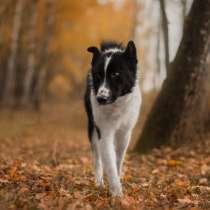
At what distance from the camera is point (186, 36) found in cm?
1259

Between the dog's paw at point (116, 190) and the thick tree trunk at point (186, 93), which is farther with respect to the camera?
the thick tree trunk at point (186, 93)

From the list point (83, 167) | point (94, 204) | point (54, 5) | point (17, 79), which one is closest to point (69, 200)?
point (94, 204)

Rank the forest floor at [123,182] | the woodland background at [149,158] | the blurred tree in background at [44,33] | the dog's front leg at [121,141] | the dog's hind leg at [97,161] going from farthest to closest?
the blurred tree in background at [44,33] → the dog's hind leg at [97,161] → the dog's front leg at [121,141] → the woodland background at [149,158] → the forest floor at [123,182]

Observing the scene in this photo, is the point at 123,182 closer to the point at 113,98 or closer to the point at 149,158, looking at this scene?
the point at 113,98

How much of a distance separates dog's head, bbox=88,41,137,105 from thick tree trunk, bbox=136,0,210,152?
5071mm

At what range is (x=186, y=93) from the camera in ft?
42.1

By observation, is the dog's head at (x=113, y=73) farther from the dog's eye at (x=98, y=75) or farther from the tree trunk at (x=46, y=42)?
the tree trunk at (x=46, y=42)

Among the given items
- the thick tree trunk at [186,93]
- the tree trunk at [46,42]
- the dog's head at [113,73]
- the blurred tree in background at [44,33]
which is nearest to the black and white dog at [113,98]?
the dog's head at [113,73]

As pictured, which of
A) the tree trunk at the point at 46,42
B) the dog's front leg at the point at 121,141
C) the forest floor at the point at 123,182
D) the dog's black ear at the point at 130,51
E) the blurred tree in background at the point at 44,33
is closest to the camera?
the forest floor at the point at 123,182

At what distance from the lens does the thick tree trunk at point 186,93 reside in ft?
40.5

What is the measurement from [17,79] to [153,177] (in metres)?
39.4

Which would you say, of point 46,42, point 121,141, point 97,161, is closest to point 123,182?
point 97,161

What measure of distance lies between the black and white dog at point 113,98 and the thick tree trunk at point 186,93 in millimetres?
4547

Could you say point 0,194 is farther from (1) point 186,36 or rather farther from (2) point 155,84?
(2) point 155,84
